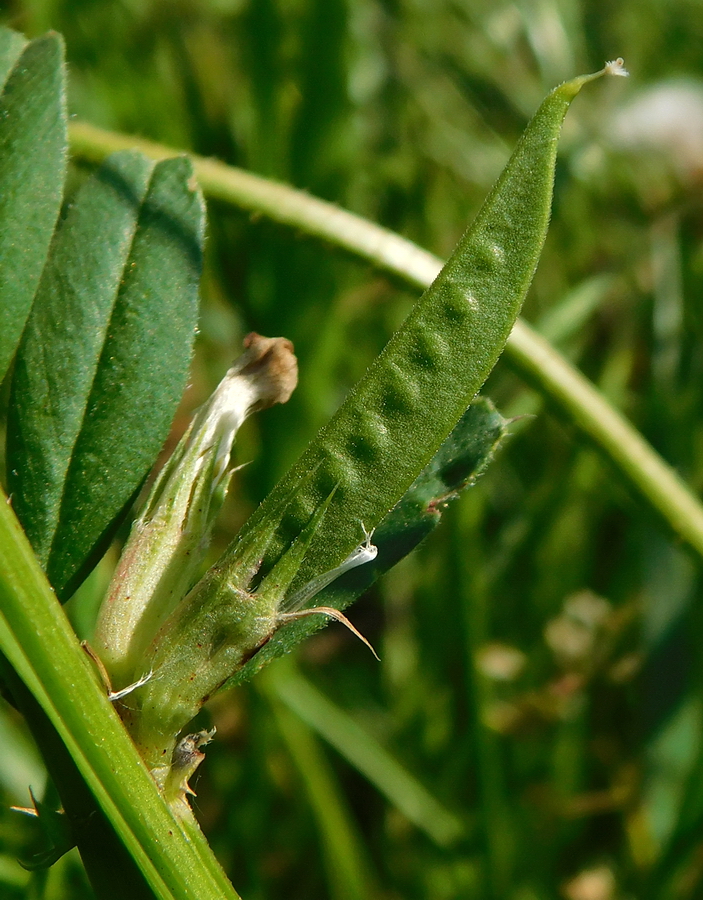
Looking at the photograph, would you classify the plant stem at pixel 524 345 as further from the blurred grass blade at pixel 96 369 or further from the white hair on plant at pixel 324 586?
the white hair on plant at pixel 324 586

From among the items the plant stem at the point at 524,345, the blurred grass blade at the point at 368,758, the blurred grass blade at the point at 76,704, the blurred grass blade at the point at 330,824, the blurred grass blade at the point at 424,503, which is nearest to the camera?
the blurred grass blade at the point at 76,704

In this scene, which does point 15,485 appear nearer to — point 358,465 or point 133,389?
point 133,389

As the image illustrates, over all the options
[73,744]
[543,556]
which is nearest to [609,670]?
[543,556]

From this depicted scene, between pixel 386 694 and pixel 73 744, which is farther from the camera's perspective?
pixel 386 694

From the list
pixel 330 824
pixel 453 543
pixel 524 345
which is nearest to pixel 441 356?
pixel 524 345

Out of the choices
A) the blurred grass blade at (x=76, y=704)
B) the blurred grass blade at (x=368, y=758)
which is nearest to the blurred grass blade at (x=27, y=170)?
the blurred grass blade at (x=76, y=704)

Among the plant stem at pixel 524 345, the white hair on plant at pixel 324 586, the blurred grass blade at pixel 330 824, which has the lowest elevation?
the blurred grass blade at pixel 330 824

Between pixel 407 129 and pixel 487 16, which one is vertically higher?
pixel 487 16
